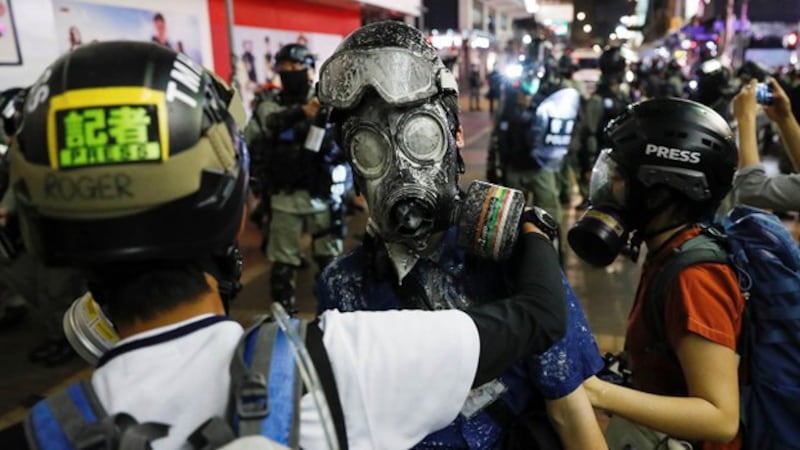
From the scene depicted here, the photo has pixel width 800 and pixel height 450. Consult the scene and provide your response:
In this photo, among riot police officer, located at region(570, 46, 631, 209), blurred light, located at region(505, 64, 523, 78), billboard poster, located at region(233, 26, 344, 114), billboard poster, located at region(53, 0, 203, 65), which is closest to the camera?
billboard poster, located at region(53, 0, 203, 65)

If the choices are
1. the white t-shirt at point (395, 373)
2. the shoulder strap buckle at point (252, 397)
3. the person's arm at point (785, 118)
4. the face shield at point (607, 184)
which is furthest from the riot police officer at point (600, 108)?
the shoulder strap buckle at point (252, 397)

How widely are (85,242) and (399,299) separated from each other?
676 mm

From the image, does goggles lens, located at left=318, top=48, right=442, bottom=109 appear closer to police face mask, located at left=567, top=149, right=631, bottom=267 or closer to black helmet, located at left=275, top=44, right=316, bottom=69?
police face mask, located at left=567, top=149, right=631, bottom=267

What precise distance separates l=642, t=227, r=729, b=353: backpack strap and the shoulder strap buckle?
1.14 meters

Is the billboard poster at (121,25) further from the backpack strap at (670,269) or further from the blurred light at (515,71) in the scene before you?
the backpack strap at (670,269)

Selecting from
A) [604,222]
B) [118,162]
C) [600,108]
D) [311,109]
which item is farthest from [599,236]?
[600,108]

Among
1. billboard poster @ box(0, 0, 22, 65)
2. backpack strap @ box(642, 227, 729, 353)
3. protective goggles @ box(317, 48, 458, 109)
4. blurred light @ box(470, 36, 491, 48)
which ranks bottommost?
backpack strap @ box(642, 227, 729, 353)

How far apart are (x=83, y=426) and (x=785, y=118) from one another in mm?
2834

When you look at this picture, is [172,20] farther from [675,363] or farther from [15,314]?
[675,363]

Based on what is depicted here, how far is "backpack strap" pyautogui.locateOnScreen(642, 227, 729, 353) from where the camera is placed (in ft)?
5.01

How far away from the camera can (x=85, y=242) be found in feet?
2.87

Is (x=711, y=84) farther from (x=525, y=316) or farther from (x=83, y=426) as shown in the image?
(x=83, y=426)

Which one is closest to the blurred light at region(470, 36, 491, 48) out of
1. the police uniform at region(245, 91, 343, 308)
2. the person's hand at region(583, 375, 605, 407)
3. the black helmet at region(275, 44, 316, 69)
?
the black helmet at region(275, 44, 316, 69)

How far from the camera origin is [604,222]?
5.59ft
